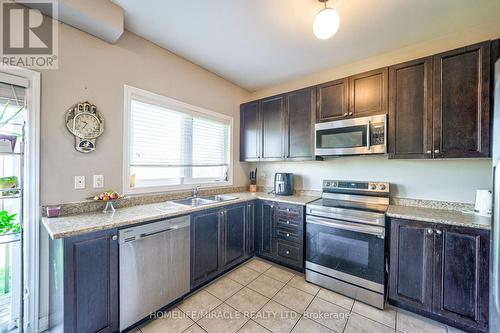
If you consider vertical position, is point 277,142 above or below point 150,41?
below

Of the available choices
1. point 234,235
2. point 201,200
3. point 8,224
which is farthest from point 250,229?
point 8,224

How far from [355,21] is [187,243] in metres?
2.71

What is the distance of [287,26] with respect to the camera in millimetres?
1957

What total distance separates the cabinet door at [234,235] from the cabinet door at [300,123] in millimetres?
1090

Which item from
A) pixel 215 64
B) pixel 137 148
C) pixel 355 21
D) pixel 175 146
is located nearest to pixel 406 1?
pixel 355 21

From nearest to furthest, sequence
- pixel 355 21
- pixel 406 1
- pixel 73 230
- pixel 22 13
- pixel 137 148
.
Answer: pixel 73 230
pixel 22 13
pixel 406 1
pixel 355 21
pixel 137 148

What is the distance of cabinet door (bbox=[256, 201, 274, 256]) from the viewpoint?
8.92 feet

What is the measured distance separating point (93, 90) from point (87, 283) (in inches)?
64.4

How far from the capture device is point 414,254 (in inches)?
70.6

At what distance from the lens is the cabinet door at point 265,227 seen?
272cm

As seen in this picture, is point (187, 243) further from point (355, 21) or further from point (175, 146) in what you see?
point (355, 21)

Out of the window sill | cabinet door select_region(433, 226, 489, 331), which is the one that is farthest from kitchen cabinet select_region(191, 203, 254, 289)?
cabinet door select_region(433, 226, 489, 331)

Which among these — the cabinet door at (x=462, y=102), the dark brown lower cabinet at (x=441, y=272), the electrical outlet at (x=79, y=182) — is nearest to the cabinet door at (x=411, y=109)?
the cabinet door at (x=462, y=102)

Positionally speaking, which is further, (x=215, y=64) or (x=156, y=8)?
(x=215, y=64)
